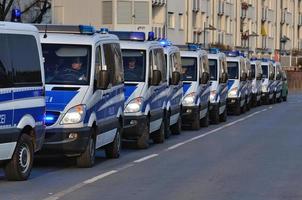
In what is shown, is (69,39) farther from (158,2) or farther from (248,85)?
(158,2)

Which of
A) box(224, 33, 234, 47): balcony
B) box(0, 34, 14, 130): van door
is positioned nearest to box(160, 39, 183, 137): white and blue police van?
box(0, 34, 14, 130): van door

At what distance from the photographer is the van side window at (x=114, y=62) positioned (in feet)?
48.7

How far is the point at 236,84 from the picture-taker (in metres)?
32.1

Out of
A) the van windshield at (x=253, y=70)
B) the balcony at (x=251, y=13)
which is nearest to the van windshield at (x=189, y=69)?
the van windshield at (x=253, y=70)

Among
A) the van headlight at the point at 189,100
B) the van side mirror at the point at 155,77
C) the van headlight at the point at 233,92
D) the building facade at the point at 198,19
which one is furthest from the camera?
the building facade at the point at 198,19

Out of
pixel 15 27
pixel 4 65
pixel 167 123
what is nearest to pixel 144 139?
pixel 167 123

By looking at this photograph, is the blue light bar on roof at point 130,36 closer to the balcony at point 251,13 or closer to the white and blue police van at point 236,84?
the white and blue police van at point 236,84

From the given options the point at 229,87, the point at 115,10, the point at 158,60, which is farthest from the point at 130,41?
the point at 115,10

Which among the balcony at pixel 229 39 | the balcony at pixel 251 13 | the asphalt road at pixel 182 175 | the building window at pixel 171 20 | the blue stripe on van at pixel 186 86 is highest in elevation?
the balcony at pixel 251 13

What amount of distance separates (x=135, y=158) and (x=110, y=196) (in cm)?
507

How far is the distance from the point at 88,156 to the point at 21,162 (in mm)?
2063

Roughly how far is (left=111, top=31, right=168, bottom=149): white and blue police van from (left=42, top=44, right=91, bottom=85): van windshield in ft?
10.8

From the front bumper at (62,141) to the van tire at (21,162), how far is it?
113 centimetres

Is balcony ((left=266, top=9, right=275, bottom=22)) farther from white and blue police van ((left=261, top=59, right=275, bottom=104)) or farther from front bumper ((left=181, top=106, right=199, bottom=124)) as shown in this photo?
front bumper ((left=181, top=106, right=199, bottom=124))
